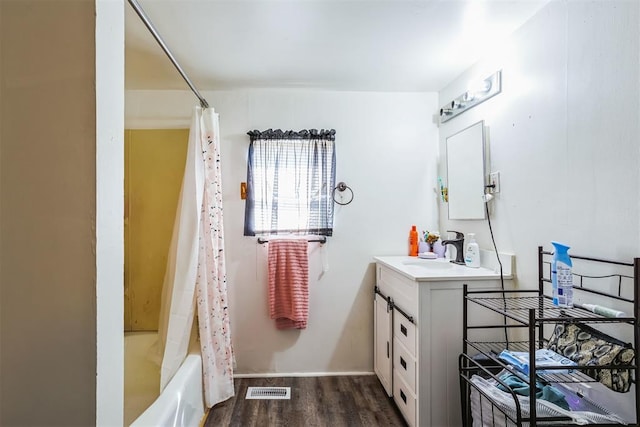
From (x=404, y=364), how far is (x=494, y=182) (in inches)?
47.4

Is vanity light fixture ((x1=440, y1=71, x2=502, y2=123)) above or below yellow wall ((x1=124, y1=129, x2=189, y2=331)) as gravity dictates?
above

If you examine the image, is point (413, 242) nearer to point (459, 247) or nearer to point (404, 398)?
point (459, 247)

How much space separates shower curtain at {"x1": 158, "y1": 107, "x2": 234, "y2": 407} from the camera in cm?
Result: 182

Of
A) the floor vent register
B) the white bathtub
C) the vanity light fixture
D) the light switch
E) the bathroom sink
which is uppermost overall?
the vanity light fixture

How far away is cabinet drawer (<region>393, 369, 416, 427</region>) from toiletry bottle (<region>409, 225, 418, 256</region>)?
2.91ft

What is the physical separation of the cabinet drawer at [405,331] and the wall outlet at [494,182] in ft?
3.01

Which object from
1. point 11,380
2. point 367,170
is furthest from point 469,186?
point 11,380

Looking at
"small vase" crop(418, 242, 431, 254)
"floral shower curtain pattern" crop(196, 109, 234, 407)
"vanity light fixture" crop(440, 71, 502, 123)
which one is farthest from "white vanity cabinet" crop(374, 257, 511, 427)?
"floral shower curtain pattern" crop(196, 109, 234, 407)

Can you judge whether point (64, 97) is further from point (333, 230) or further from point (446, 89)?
point (446, 89)

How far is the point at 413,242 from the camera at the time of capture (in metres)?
2.51

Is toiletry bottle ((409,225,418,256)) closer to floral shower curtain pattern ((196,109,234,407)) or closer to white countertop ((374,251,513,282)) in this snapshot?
white countertop ((374,251,513,282))

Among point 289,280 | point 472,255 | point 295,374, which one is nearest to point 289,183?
point 289,280

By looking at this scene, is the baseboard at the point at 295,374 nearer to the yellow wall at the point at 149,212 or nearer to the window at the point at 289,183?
the yellow wall at the point at 149,212

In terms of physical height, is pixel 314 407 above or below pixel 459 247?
below
